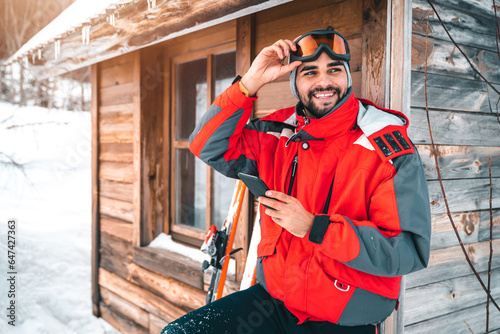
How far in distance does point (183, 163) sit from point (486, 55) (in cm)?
246

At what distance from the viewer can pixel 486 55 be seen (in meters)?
2.00

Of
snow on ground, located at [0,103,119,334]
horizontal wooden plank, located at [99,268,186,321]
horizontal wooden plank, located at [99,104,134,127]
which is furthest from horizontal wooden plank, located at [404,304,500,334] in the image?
snow on ground, located at [0,103,119,334]

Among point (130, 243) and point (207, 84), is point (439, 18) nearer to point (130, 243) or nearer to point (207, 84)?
point (207, 84)

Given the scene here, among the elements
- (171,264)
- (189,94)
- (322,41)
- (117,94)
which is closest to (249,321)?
(322,41)

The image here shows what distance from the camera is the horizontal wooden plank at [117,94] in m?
3.58

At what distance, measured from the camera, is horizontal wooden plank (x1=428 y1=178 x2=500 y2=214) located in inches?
71.4

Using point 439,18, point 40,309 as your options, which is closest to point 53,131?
point 40,309

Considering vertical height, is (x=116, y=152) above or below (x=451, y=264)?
above

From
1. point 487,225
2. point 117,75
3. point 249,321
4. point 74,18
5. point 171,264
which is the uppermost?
point 74,18

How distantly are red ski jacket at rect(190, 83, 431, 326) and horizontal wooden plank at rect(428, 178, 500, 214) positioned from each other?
67cm

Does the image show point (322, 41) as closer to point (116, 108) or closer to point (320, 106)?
point (320, 106)

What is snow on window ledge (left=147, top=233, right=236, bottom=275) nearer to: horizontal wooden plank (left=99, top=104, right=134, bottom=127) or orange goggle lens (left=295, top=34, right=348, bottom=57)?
horizontal wooden plank (left=99, top=104, right=134, bottom=127)

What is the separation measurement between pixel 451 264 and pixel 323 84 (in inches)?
49.1

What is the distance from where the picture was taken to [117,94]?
3779 mm
